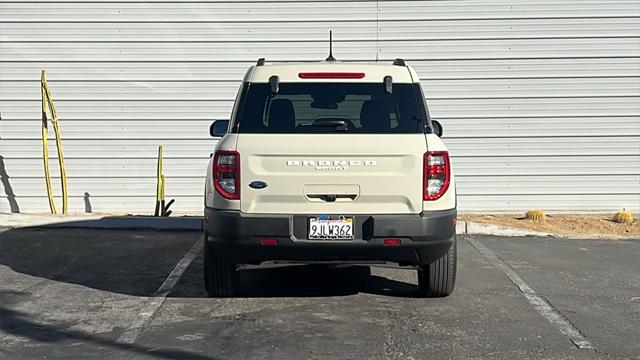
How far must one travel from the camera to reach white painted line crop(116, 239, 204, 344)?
533cm

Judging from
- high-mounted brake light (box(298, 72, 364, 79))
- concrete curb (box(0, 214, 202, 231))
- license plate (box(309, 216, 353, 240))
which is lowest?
concrete curb (box(0, 214, 202, 231))

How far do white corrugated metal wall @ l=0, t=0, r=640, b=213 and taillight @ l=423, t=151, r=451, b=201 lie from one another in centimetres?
589

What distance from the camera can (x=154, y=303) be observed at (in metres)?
6.25

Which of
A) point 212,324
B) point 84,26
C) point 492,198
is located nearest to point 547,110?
point 492,198

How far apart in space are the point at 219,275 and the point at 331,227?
3.74 feet

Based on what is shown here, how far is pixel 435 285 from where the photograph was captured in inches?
249

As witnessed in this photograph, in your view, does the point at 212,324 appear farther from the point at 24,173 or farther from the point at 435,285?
the point at 24,173

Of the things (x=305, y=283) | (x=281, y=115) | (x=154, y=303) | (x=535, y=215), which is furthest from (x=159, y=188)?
(x=281, y=115)

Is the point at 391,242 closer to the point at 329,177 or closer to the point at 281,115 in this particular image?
the point at 329,177

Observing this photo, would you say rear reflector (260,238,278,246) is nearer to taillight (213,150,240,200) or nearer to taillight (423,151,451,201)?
taillight (213,150,240,200)

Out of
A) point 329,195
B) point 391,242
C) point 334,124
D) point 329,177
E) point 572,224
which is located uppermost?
point 334,124

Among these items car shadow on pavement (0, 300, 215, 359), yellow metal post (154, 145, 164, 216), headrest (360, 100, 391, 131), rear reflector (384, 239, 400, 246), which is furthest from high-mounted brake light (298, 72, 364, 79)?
yellow metal post (154, 145, 164, 216)

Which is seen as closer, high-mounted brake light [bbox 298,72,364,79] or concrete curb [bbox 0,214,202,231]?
high-mounted brake light [bbox 298,72,364,79]

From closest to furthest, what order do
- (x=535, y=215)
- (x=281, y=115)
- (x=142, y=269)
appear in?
(x=281, y=115) → (x=142, y=269) → (x=535, y=215)
